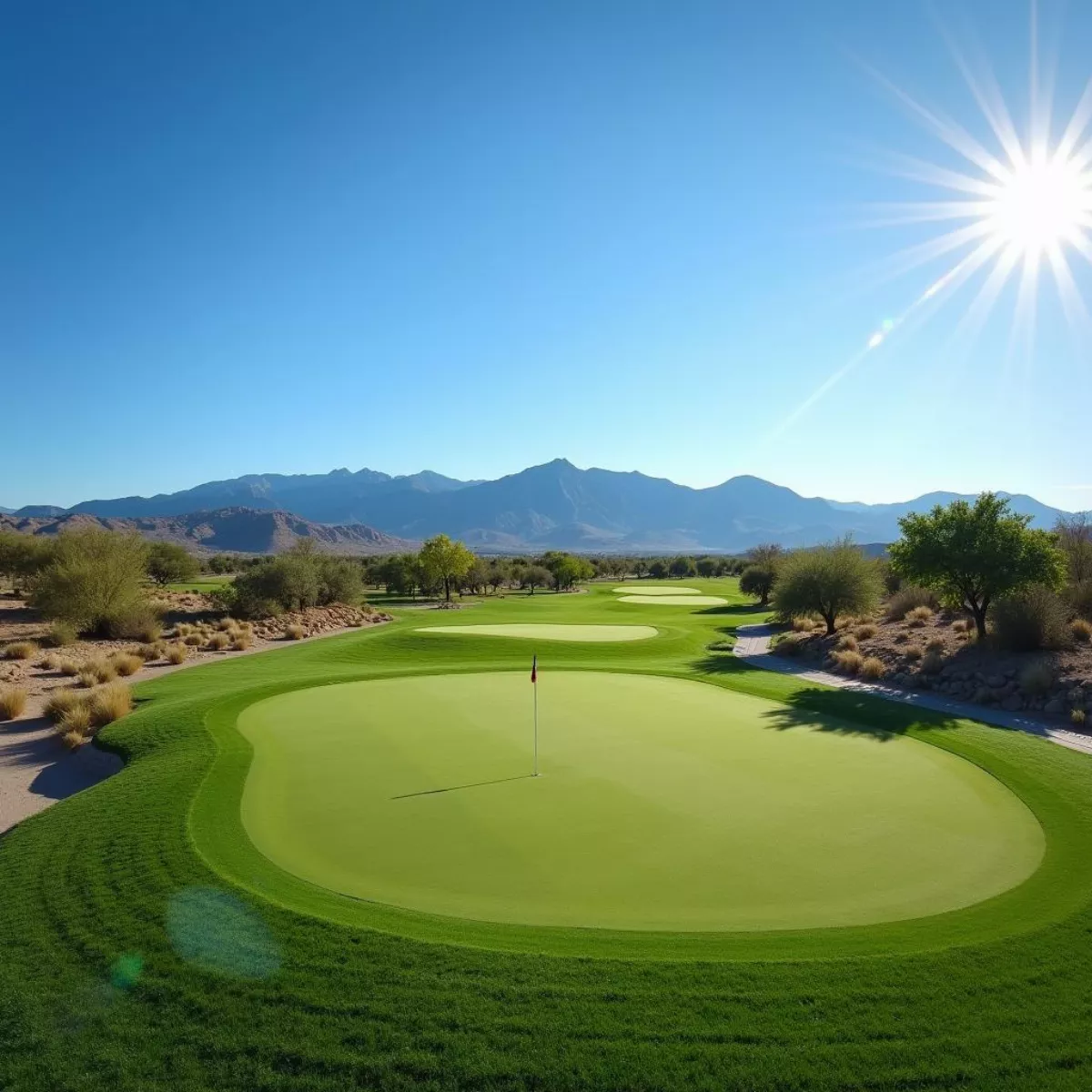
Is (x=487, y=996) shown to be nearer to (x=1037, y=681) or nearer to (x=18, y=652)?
(x=1037, y=681)

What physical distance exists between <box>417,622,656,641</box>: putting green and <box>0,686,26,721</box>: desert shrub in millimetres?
13515

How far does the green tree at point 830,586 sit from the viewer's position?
28.9m

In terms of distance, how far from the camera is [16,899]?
7.13 m

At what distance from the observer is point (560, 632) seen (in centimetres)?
3156

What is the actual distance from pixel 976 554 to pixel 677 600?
3582cm

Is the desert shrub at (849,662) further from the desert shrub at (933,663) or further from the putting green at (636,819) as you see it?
the putting green at (636,819)

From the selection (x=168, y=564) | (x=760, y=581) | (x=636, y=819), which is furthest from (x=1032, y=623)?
(x=168, y=564)

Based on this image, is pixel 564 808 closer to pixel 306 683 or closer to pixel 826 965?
pixel 826 965

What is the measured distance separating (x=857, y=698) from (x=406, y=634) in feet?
57.3

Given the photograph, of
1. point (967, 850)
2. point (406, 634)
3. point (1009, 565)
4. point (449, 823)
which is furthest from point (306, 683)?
point (1009, 565)

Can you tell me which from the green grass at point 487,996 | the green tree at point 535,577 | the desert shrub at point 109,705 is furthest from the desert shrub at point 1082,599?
the green tree at point 535,577

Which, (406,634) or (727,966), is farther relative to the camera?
(406,634)

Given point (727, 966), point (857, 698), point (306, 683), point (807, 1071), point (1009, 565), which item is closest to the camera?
point (807, 1071)

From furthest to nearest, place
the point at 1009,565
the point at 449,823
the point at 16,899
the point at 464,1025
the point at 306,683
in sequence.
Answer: the point at 1009,565 → the point at 306,683 → the point at 449,823 → the point at 16,899 → the point at 464,1025
